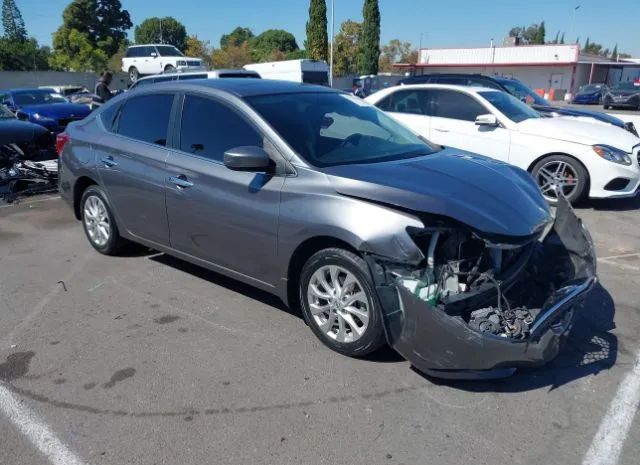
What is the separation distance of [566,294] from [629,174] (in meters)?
4.79

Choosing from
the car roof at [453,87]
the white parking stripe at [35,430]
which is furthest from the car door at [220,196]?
the car roof at [453,87]

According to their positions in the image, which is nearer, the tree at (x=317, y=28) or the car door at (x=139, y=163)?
the car door at (x=139, y=163)

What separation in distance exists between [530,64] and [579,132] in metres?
50.9

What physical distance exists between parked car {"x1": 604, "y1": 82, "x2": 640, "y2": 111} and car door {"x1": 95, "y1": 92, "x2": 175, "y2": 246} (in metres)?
33.6

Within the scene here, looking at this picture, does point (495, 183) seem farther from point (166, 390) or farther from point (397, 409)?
point (166, 390)

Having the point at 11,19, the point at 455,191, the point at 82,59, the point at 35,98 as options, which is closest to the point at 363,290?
the point at 455,191

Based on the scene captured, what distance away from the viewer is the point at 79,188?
564 cm

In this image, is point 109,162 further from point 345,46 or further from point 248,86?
point 345,46

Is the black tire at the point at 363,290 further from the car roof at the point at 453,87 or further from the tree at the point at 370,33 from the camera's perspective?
the tree at the point at 370,33

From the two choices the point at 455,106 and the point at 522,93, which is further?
the point at 522,93

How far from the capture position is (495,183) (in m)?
3.66

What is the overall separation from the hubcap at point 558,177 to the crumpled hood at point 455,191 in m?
3.74

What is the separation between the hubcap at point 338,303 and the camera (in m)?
3.37

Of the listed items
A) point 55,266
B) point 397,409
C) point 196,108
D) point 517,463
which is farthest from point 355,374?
point 55,266
